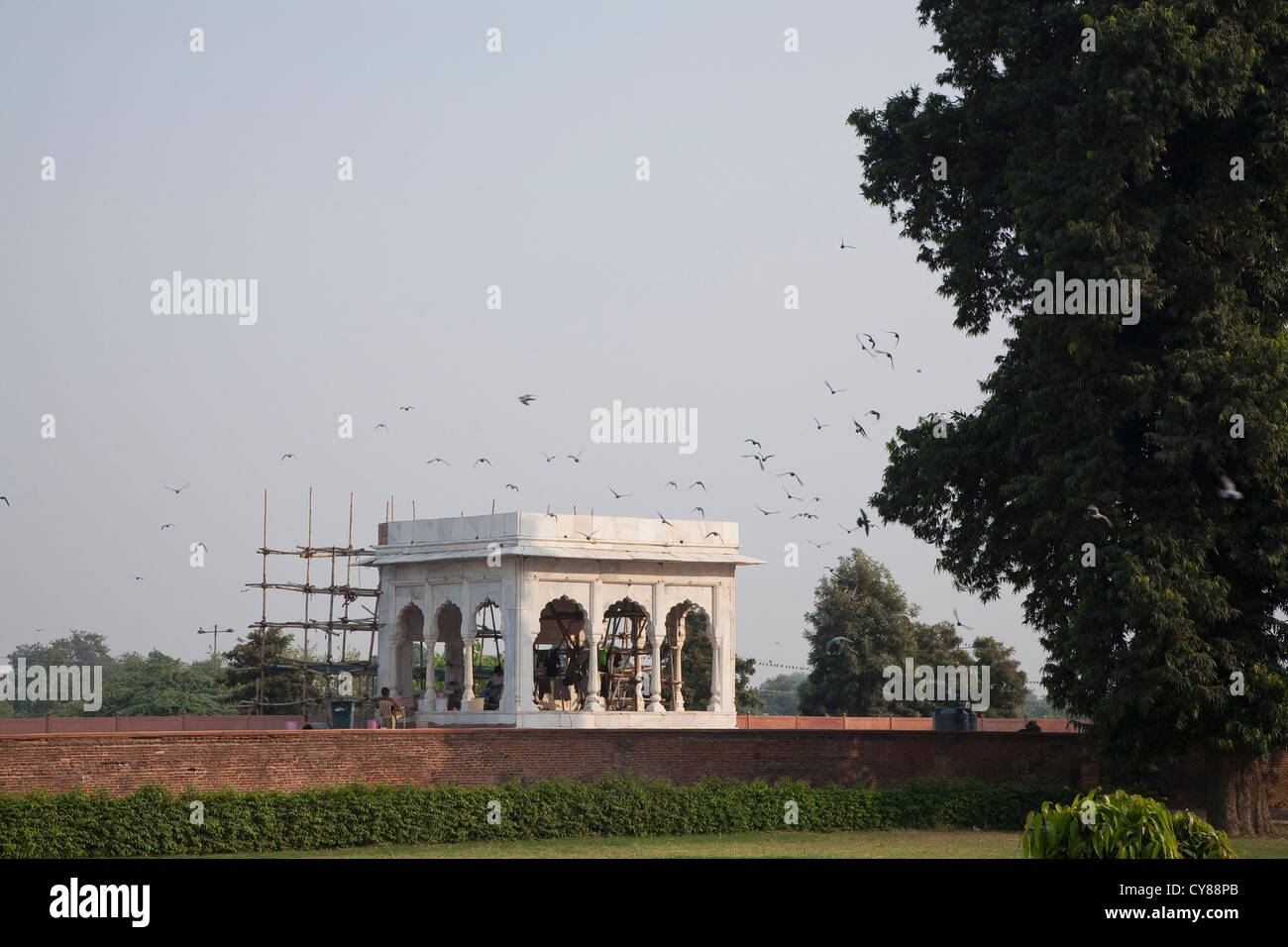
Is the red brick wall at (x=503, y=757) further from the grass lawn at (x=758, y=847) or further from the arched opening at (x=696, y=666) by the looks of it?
the arched opening at (x=696, y=666)

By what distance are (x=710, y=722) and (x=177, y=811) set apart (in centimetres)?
1788

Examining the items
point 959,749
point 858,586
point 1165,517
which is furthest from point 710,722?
point 858,586

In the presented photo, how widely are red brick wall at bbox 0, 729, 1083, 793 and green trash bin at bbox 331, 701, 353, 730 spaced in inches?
380

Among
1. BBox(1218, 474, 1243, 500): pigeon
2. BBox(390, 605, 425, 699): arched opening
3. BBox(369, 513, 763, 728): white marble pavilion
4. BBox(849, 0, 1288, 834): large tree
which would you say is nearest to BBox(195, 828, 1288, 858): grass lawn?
BBox(849, 0, 1288, 834): large tree

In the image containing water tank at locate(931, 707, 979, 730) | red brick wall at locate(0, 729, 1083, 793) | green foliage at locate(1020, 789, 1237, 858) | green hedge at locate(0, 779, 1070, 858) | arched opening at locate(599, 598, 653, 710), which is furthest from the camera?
arched opening at locate(599, 598, 653, 710)

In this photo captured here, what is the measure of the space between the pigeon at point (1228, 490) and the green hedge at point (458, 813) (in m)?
7.06

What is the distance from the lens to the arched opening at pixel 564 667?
39.1 meters

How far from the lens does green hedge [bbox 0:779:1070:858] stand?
71.5 feet

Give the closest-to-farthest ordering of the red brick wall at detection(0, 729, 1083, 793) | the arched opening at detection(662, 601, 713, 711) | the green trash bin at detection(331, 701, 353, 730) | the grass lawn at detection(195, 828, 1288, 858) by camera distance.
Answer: the red brick wall at detection(0, 729, 1083, 793)
the grass lawn at detection(195, 828, 1288, 858)
the green trash bin at detection(331, 701, 353, 730)
the arched opening at detection(662, 601, 713, 711)

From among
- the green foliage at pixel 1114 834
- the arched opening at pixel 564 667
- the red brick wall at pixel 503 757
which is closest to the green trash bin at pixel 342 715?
the arched opening at pixel 564 667

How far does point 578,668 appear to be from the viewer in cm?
4028

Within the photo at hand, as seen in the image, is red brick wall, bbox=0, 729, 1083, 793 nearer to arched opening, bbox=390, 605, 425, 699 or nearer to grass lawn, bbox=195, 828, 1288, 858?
grass lawn, bbox=195, 828, 1288, 858
